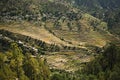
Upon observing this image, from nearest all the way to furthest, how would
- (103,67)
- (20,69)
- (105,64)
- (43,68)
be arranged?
(20,69) < (43,68) < (103,67) < (105,64)

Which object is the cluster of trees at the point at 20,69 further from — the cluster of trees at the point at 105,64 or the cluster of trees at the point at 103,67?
A: the cluster of trees at the point at 105,64

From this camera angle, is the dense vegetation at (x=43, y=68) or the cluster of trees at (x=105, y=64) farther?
the cluster of trees at (x=105, y=64)

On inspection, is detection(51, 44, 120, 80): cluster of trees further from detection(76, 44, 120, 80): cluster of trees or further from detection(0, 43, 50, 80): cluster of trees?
detection(0, 43, 50, 80): cluster of trees

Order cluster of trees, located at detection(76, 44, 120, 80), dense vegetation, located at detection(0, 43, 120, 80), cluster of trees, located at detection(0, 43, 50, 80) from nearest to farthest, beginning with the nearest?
cluster of trees, located at detection(0, 43, 50, 80), dense vegetation, located at detection(0, 43, 120, 80), cluster of trees, located at detection(76, 44, 120, 80)

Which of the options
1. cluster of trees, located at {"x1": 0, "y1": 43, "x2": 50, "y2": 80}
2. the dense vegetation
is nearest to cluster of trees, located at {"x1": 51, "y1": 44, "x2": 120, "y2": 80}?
the dense vegetation

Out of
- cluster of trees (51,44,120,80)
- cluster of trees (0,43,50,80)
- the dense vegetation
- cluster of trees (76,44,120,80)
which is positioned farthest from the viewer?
cluster of trees (76,44,120,80)

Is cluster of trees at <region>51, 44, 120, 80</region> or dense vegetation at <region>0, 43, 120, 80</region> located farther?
cluster of trees at <region>51, 44, 120, 80</region>

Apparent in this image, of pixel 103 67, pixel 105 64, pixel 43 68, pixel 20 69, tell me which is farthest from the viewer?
pixel 105 64

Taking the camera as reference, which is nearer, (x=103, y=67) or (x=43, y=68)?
Answer: (x=43, y=68)

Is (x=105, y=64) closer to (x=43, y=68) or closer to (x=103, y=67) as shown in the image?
(x=103, y=67)

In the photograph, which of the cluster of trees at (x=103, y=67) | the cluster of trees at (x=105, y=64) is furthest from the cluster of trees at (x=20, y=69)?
the cluster of trees at (x=105, y=64)

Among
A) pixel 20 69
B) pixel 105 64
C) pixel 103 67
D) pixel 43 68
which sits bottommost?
pixel 43 68

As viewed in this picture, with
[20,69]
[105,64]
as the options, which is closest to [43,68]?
[20,69]
